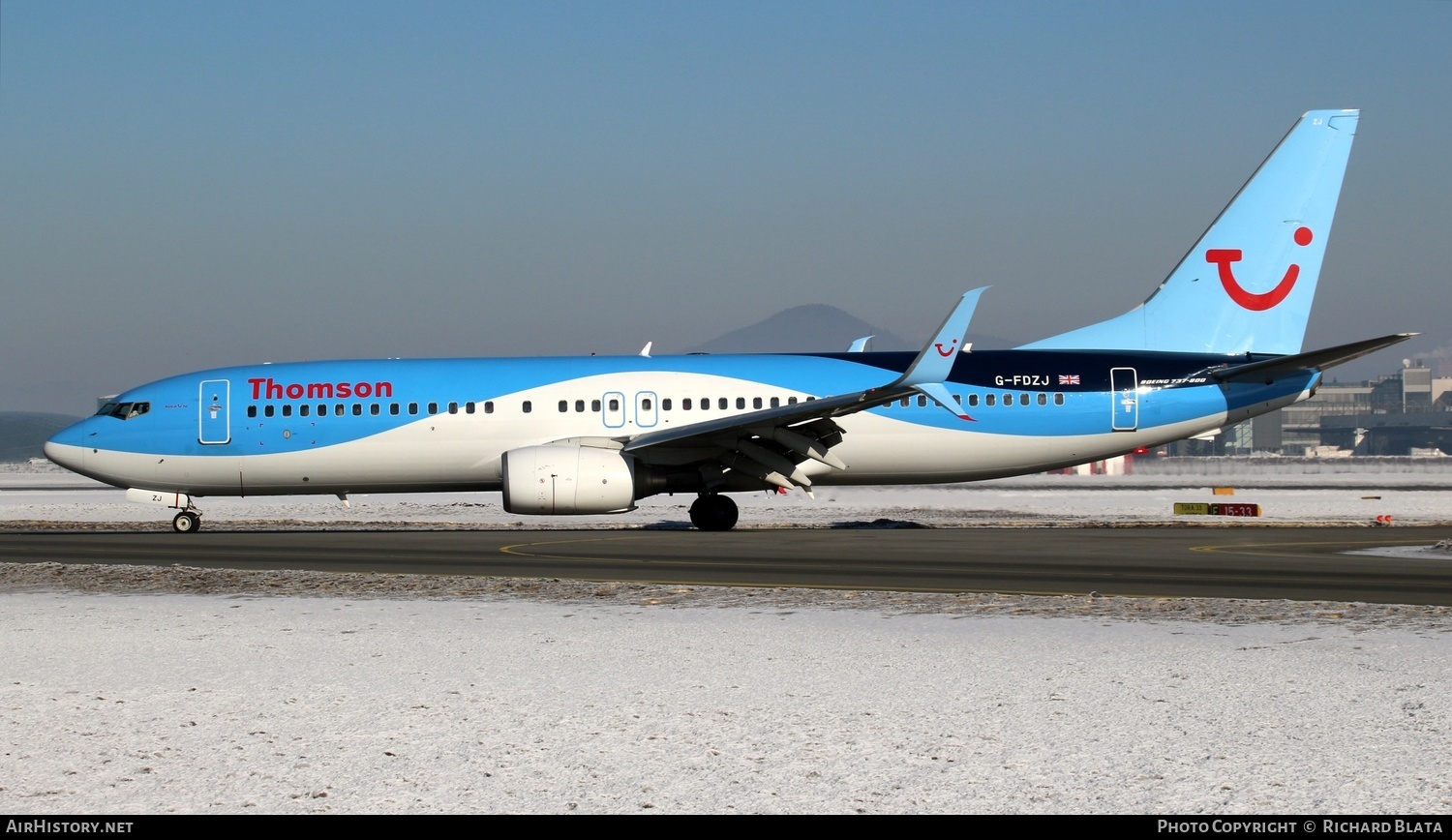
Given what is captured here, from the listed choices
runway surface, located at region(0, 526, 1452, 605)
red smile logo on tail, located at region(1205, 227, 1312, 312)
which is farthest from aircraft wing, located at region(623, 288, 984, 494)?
red smile logo on tail, located at region(1205, 227, 1312, 312)

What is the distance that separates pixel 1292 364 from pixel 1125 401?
3.40 meters

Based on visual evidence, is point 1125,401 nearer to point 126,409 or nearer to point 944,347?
point 944,347

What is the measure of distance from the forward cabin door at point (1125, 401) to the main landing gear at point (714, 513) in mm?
8413

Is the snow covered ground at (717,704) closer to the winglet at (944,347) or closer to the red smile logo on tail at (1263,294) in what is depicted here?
the winglet at (944,347)

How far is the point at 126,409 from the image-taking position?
28.4 metres

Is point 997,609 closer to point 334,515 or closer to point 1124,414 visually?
point 1124,414

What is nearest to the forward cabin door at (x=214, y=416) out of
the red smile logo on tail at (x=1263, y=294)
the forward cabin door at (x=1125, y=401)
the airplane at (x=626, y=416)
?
the airplane at (x=626, y=416)

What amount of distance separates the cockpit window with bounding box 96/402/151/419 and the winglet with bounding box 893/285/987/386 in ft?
53.9

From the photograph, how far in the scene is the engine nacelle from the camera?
81.4 ft

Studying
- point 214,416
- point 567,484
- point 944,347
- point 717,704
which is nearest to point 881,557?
point 944,347

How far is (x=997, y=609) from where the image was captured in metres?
13.4

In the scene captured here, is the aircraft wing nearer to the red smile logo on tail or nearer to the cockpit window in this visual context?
the red smile logo on tail

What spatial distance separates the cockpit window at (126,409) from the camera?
92.8 feet

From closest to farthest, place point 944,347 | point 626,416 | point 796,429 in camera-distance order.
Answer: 1. point 944,347
2. point 796,429
3. point 626,416
